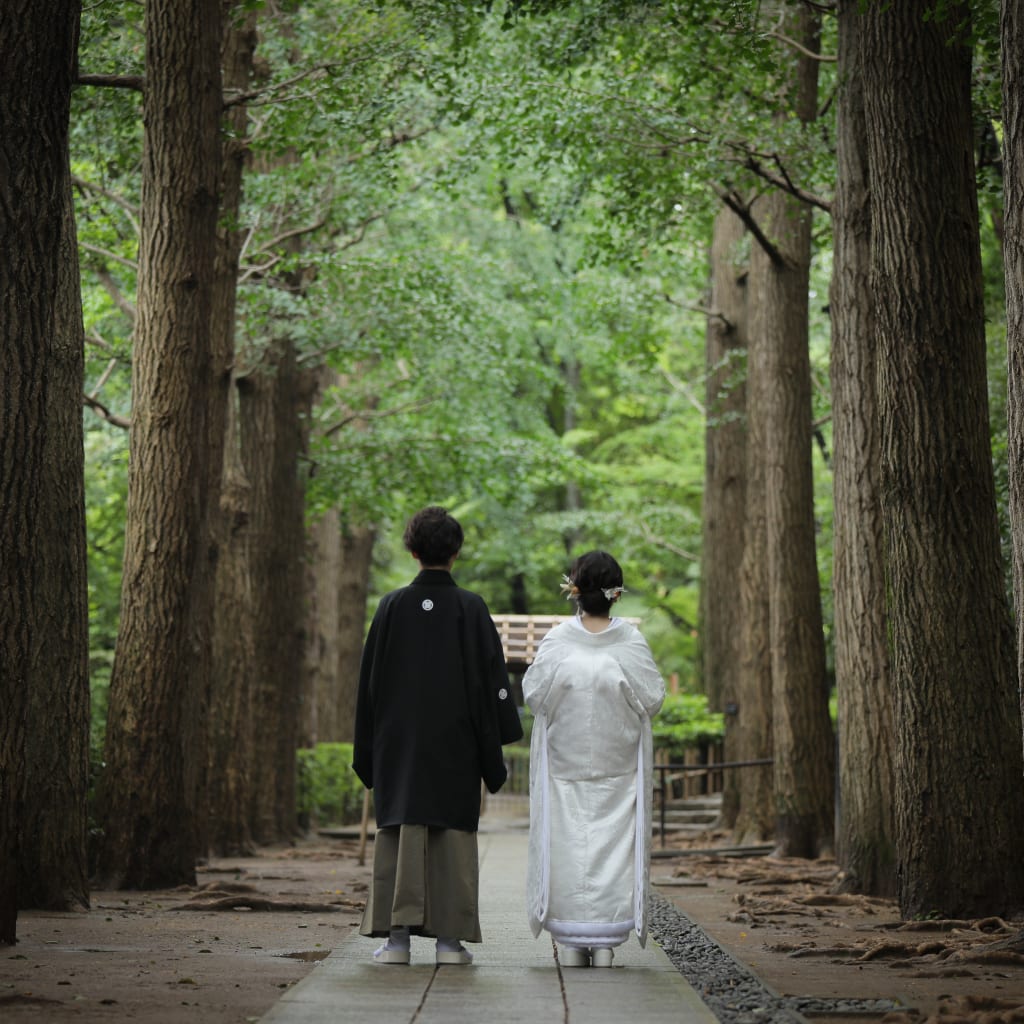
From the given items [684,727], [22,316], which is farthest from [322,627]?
[22,316]

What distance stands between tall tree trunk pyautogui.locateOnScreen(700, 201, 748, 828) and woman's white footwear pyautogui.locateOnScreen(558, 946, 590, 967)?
13.7 m

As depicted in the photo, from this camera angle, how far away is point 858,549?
1198 centimetres

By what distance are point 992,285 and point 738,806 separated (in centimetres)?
743

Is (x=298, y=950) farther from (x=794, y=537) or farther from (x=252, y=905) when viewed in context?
(x=794, y=537)

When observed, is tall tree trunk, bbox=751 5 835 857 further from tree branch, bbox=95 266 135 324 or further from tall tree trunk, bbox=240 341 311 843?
tree branch, bbox=95 266 135 324

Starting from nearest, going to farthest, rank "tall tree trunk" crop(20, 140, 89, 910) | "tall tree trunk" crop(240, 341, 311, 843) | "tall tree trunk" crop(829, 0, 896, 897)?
"tall tree trunk" crop(20, 140, 89, 910) < "tall tree trunk" crop(829, 0, 896, 897) < "tall tree trunk" crop(240, 341, 311, 843)

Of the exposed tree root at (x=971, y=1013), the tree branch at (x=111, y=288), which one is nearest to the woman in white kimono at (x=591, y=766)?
the exposed tree root at (x=971, y=1013)

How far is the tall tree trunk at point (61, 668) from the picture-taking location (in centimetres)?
1024

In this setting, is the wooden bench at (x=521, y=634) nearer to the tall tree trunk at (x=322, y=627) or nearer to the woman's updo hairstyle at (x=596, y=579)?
the tall tree trunk at (x=322, y=627)

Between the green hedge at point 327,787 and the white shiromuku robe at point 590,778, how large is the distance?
14.5 m

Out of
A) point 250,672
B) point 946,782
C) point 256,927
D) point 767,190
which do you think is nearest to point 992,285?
point 767,190

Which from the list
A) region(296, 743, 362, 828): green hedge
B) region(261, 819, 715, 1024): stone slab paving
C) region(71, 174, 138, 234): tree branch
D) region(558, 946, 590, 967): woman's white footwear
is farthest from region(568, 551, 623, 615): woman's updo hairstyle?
region(296, 743, 362, 828): green hedge

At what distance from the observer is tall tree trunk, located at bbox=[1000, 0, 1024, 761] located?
268 inches

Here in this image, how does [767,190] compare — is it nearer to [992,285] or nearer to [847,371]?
[847,371]
